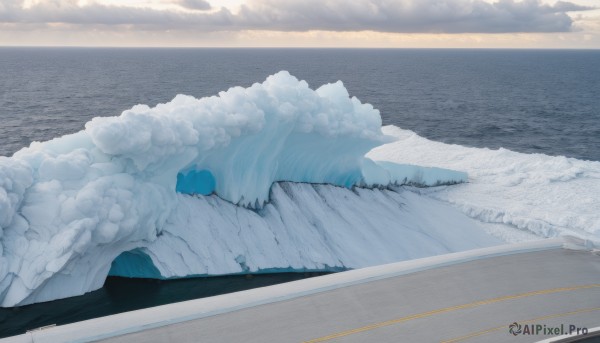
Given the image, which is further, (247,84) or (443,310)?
(247,84)

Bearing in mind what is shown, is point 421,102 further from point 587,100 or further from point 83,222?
point 83,222

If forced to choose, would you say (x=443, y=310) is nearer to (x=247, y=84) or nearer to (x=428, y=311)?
(x=428, y=311)

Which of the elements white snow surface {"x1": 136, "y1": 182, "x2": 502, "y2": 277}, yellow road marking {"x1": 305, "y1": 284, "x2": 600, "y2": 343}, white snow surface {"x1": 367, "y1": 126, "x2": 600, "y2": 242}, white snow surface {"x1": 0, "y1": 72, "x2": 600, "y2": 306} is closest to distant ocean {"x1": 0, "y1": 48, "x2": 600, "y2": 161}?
white snow surface {"x1": 367, "y1": 126, "x2": 600, "y2": 242}

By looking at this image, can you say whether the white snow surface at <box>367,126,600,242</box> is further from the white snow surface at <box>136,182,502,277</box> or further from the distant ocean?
the distant ocean

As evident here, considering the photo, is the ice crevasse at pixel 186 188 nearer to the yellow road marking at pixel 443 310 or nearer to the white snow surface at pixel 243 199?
the white snow surface at pixel 243 199

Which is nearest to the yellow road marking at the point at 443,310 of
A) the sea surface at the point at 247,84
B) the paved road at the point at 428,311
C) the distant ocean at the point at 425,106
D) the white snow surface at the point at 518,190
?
the paved road at the point at 428,311

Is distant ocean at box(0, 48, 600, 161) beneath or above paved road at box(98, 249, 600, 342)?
beneath

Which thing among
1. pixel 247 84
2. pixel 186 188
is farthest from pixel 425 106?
pixel 186 188
